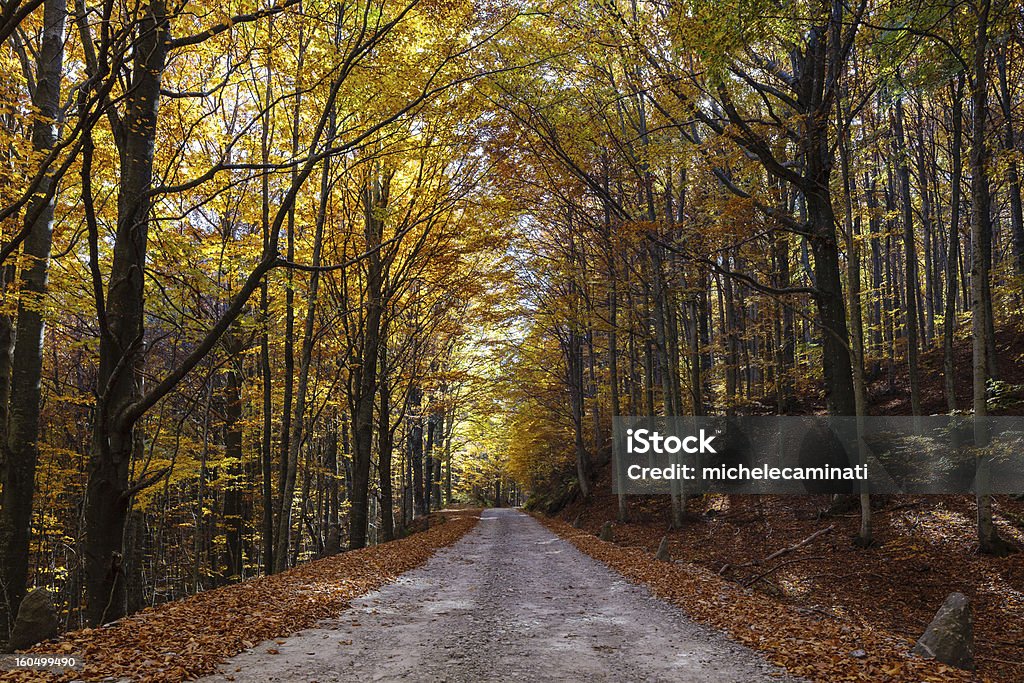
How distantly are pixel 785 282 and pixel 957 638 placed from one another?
51.9 feet

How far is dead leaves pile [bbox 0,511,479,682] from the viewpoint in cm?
450

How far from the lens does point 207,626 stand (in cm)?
572

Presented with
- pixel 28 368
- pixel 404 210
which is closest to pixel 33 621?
pixel 28 368

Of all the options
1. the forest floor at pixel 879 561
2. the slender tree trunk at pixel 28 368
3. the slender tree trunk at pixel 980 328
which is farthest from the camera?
the slender tree trunk at pixel 980 328

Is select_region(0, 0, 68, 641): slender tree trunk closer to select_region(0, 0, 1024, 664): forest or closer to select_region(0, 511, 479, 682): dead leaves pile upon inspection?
select_region(0, 0, 1024, 664): forest

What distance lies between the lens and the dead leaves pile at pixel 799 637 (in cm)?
476

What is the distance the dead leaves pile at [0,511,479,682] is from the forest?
1.12m

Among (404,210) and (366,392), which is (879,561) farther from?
(404,210)

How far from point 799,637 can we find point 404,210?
1278 centimetres

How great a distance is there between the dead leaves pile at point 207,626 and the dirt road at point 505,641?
24 cm

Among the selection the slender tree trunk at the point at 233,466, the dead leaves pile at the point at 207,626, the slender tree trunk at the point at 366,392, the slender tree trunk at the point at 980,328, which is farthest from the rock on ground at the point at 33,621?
the slender tree trunk at the point at 980,328

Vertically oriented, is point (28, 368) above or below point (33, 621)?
above

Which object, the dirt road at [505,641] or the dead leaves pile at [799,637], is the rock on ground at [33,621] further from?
the dead leaves pile at [799,637]

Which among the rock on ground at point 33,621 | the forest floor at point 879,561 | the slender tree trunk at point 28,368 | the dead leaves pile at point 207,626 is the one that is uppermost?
the slender tree trunk at point 28,368
